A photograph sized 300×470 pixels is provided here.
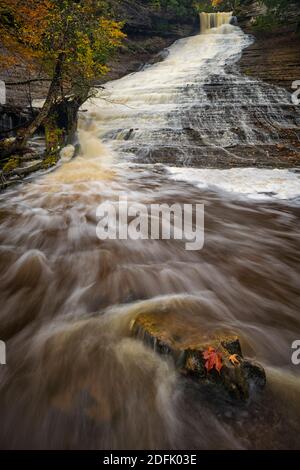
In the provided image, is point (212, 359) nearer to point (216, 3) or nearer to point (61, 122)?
point (61, 122)

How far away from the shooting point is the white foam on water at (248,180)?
21.4 ft

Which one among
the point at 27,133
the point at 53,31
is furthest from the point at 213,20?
the point at 27,133

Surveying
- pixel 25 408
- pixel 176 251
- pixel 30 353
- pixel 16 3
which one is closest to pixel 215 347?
pixel 25 408

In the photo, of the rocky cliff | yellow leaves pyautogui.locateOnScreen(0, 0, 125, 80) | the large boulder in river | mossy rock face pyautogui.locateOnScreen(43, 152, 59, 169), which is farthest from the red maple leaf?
the rocky cliff

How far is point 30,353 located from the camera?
7.77 ft

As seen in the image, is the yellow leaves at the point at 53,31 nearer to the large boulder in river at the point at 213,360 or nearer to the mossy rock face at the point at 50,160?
the mossy rock face at the point at 50,160

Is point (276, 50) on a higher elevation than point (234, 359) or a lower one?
higher

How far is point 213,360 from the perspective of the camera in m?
1.88

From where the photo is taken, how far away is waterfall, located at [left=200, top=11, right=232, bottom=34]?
23.9 meters

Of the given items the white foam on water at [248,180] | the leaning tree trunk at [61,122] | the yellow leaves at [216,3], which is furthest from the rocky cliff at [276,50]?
the leaning tree trunk at [61,122]

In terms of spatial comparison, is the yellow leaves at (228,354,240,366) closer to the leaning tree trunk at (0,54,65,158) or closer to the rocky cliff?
the leaning tree trunk at (0,54,65,158)
